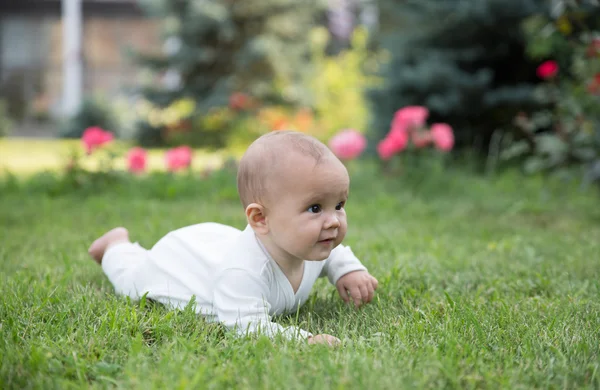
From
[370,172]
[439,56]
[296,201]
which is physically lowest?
[370,172]

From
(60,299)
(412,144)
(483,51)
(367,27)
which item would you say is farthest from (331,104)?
(60,299)

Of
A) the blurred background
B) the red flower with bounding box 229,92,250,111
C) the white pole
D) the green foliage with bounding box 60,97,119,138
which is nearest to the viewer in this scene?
the blurred background

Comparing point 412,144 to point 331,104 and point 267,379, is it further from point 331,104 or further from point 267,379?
point 331,104

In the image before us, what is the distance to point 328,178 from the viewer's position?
204 centimetres

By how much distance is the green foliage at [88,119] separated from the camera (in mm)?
13750

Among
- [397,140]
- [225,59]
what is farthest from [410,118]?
[225,59]

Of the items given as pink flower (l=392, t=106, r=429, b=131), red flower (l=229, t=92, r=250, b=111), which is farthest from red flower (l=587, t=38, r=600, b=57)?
red flower (l=229, t=92, r=250, b=111)

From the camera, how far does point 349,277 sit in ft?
8.11

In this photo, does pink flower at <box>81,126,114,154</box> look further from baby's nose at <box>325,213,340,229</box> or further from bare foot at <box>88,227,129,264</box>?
baby's nose at <box>325,213,340,229</box>

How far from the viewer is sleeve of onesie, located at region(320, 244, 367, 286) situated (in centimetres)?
249

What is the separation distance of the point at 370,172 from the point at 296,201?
15.2ft

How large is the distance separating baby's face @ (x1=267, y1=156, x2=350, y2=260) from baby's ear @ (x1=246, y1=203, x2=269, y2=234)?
23 millimetres

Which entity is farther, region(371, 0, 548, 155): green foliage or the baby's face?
region(371, 0, 548, 155): green foliage

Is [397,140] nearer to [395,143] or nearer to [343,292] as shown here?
[395,143]
